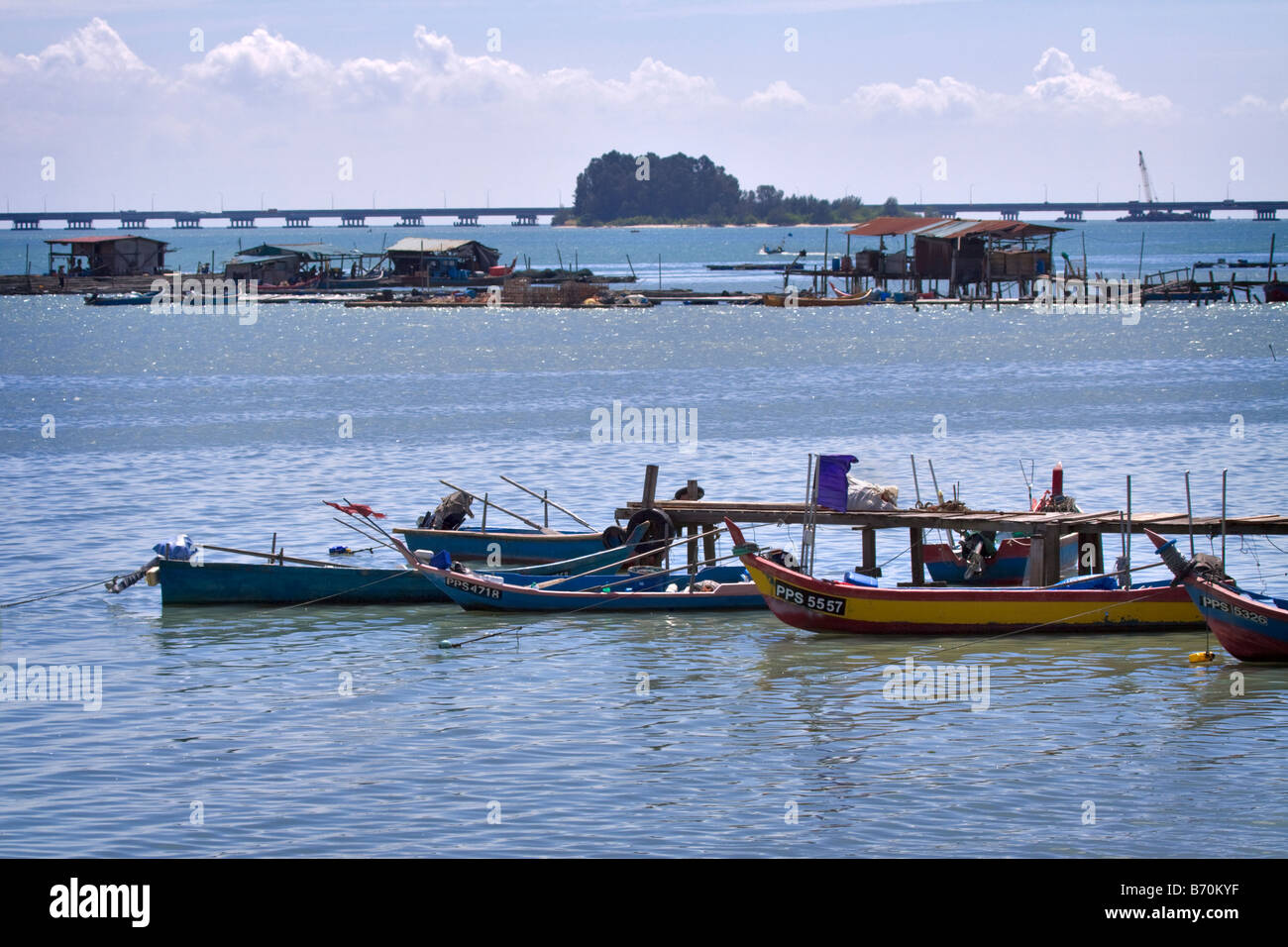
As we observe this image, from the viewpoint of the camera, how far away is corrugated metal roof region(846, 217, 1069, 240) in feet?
347

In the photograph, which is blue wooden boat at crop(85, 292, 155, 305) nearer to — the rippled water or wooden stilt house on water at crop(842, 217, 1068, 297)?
wooden stilt house on water at crop(842, 217, 1068, 297)

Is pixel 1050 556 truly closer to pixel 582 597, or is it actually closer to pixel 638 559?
pixel 638 559

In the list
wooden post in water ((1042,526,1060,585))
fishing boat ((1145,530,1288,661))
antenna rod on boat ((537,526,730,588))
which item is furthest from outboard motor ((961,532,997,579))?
fishing boat ((1145,530,1288,661))

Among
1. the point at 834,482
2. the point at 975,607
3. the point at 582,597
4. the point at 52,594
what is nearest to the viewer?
the point at 975,607

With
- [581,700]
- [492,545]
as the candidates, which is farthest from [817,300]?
[581,700]

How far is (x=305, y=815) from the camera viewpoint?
1530cm

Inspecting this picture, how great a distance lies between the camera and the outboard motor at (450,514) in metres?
28.7

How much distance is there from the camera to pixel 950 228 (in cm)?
11050

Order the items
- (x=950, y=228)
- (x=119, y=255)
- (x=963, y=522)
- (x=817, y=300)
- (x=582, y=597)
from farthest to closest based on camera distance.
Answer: (x=119, y=255) < (x=817, y=300) < (x=950, y=228) < (x=582, y=597) < (x=963, y=522)

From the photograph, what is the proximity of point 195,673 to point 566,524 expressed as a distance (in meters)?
13.6

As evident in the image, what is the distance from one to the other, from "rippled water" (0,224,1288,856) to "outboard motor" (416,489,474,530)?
3335mm

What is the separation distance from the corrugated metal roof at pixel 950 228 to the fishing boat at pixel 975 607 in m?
82.1

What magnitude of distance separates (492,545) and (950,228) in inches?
3492
